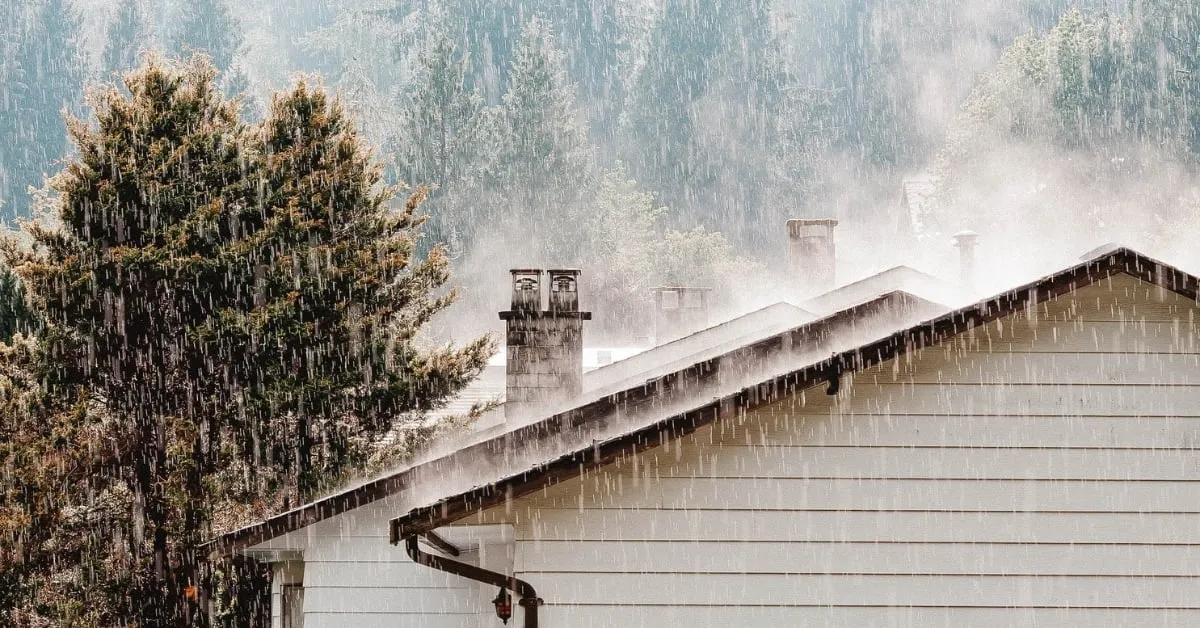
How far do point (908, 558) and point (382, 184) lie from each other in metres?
14.3

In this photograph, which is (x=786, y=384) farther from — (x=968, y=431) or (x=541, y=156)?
(x=541, y=156)

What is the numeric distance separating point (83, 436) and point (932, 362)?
11.8 m

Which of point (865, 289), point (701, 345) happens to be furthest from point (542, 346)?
point (865, 289)

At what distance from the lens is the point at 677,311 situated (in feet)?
57.0

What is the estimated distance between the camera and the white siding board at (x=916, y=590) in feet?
16.9

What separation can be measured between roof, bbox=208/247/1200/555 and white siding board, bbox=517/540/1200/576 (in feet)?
1.41

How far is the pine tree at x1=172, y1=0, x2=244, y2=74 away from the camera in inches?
2527

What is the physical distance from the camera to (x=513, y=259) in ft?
166

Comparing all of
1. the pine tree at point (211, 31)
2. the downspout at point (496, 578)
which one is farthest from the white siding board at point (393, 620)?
the pine tree at point (211, 31)

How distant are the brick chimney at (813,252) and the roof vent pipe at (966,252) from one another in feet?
6.79

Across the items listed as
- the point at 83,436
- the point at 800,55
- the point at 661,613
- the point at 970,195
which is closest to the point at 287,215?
the point at 83,436

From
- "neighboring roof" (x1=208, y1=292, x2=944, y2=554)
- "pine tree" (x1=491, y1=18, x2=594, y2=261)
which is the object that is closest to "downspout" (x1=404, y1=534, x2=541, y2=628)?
"neighboring roof" (x1=208, y1=292, x2=944, y2=554)

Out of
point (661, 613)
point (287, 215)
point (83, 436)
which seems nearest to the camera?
point (661, 613)

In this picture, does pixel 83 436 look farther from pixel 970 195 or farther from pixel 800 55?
pixel 800 55
